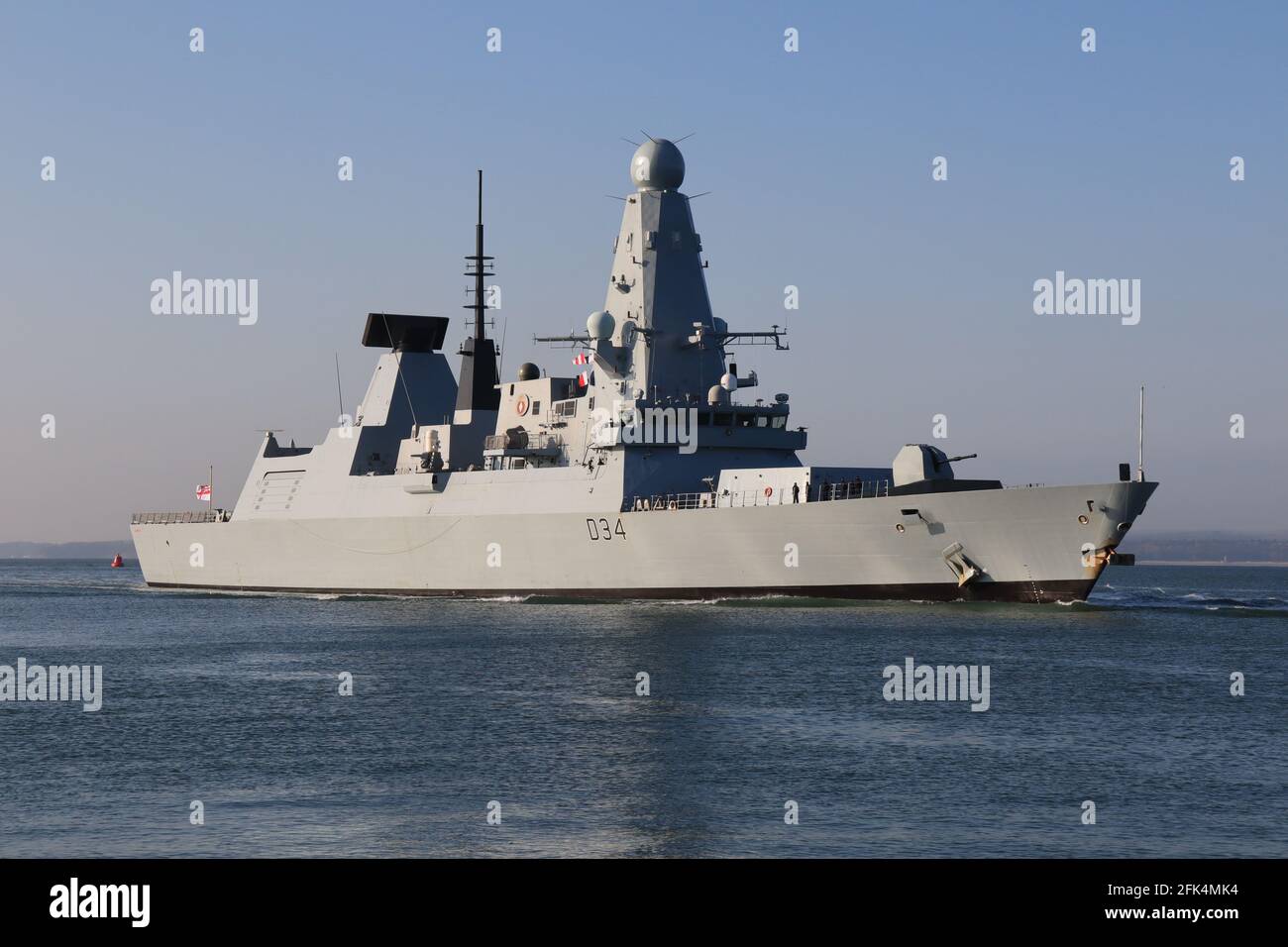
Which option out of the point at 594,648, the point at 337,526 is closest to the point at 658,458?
the point at 594,648

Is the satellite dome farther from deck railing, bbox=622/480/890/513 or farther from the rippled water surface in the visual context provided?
the rippled water surface

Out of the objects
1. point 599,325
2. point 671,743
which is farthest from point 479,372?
point 671,743

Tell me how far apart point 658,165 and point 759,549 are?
42.2ft

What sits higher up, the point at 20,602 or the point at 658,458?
the point at 658,458

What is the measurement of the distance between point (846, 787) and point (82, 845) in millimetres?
7998

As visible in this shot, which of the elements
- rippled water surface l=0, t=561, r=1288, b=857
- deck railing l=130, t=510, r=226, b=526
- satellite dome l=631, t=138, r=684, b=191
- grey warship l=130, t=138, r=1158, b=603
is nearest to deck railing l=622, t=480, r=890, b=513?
grey warship l=130, t=138, r=1158, b=603

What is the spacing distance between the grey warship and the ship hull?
0.17ft

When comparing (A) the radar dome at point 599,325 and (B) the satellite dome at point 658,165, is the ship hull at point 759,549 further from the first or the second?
(B) the satellite dome at point 658,165

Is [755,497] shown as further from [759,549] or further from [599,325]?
[599,325]

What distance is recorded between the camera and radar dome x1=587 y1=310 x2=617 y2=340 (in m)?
41.1

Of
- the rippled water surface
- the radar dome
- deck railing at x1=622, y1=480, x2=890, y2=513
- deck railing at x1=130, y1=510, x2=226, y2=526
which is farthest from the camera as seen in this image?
deck railing at x1=130, y1=510, x2=226, y2=526

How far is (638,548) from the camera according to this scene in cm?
3822

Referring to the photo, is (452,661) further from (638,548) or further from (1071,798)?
(1071,798)
